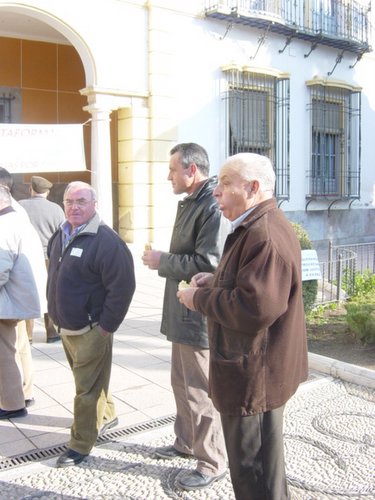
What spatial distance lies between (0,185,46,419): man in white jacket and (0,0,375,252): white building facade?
21.8ft

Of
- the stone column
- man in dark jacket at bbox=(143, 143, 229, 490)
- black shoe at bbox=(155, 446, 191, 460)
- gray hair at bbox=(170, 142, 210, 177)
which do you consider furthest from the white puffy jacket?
the stone column

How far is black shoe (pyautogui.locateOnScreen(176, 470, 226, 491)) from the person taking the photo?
331 centimetres

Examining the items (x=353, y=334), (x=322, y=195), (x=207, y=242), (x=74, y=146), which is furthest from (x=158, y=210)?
(x=207, y=242)

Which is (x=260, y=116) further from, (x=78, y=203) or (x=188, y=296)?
(x=188, y=296)

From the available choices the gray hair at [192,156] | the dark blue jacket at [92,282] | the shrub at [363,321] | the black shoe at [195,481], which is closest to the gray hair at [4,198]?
the dark blue jacket at [92,282]

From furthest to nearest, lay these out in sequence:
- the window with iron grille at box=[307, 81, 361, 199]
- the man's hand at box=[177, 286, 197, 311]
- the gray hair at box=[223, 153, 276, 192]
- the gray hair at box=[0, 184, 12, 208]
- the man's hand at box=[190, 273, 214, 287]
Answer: the window with iron grille at box=[307, 81, 361, 199] < the gray hair at box=[0, 184, 12, 208] < the man's hand at box=[190, 273, 214, 287] < the man's hand at box=[177, 286, 197, 311] < the gray hair at box=[223, 153, 276, 192]

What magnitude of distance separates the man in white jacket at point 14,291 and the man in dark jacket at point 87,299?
1.94ft

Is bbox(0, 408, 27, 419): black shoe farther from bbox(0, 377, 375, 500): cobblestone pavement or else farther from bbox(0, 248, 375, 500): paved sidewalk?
bbox(0, 377, 375, 500): cobblestone pavement

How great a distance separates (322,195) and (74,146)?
740 cm

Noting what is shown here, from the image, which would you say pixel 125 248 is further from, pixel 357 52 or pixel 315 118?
pixel 357 52

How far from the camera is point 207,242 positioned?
3.28 metres

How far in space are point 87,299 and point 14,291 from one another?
3.07 ft

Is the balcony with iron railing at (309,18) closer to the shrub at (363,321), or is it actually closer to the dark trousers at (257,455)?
the shrub at (363,321)

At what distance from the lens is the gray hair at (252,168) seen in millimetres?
2566
